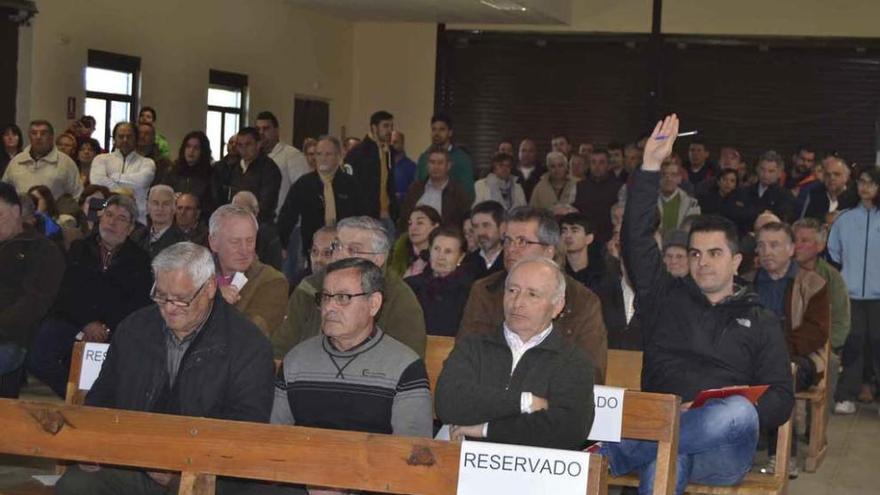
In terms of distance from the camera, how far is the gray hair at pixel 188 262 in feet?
15.5

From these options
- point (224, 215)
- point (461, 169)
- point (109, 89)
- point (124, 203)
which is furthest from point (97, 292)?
point (109, 89)

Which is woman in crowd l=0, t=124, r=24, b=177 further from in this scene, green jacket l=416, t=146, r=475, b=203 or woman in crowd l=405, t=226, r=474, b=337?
woman in crowd l=405, t=226, r=474, b=337

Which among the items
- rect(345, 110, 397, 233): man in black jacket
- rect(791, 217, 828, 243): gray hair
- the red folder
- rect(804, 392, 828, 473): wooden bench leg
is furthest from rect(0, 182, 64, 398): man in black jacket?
rect(345, 110, 397, 233): man in black jacket

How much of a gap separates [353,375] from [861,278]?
6.03 meters

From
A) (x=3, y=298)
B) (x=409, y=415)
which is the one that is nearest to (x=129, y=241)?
(x=3, y=298)

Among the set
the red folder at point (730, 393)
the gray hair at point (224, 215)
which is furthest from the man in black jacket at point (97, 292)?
the red folder at point (730, 393)

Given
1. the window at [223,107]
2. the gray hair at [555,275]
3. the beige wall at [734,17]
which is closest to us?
the gray hair at [555,275]

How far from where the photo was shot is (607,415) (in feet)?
16.1

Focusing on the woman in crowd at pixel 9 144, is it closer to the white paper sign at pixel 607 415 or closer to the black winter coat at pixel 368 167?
the black winter coat at pixel 368 167

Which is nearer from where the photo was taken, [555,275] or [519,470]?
[519,470]

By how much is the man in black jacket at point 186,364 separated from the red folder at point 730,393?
1494 millimetres

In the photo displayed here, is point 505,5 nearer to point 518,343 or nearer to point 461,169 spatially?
point 461,169

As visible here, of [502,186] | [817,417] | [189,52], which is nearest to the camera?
[817,417]

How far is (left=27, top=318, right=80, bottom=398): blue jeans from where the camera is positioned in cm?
728
